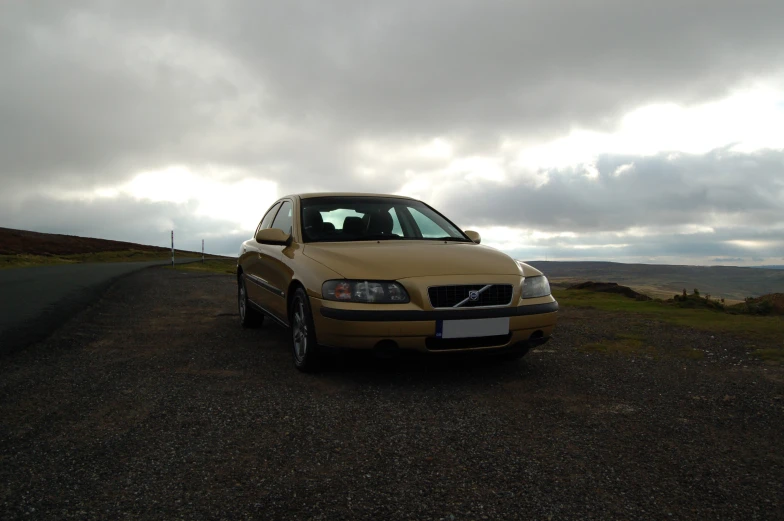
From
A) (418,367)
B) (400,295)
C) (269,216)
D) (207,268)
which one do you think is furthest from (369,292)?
(207,268)

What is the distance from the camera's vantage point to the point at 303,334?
16.4 ft

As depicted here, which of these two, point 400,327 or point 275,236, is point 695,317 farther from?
point 275,236

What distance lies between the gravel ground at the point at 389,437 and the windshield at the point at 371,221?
4.20 feet

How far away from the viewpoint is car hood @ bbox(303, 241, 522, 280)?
4.48 m

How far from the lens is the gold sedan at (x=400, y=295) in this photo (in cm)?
432

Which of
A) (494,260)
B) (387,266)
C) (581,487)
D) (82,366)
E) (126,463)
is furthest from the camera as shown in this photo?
(82,366)

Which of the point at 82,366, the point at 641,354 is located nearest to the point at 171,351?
the point at 82,366

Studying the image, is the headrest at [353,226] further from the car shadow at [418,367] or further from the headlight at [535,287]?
the headlight at [535,287]

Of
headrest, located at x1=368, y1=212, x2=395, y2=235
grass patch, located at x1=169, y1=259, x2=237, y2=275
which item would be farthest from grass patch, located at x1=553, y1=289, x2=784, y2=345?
grass patch, located at x1=169, y1=259, x2=237, y2=275

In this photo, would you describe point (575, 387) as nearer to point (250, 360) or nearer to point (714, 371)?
point (714, 371)

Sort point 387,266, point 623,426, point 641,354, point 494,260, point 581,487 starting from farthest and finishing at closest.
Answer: point 641,354 → point 494,260 → point 387,266 → point 623,426 → point 581,487

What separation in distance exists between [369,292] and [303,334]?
3.08 feet

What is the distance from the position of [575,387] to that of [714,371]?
1.60 metres

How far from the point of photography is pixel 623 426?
361cm
